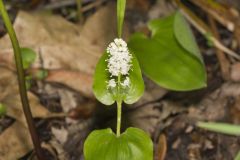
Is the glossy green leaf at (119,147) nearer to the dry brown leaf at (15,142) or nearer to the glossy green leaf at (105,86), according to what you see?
the glossy green leaf at (105,86)

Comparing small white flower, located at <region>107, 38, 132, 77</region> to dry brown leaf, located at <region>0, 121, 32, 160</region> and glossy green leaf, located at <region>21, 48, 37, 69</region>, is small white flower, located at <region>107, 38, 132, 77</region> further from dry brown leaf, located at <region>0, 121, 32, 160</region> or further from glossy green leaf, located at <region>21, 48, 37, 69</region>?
glossy green leaf, located at <region>21, 48, 37, 69</region>

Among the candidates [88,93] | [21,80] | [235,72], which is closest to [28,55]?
[88,93]

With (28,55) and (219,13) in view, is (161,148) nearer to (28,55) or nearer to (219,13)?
(28,55)

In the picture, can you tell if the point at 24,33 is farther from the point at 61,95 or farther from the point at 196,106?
the point at 196,106

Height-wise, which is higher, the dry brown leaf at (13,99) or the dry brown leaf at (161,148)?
the dry brown leaf at (13,99)

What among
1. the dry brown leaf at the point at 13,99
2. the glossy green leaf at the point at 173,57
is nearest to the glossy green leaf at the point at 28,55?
the dry brown leaf at the point at 13,99
